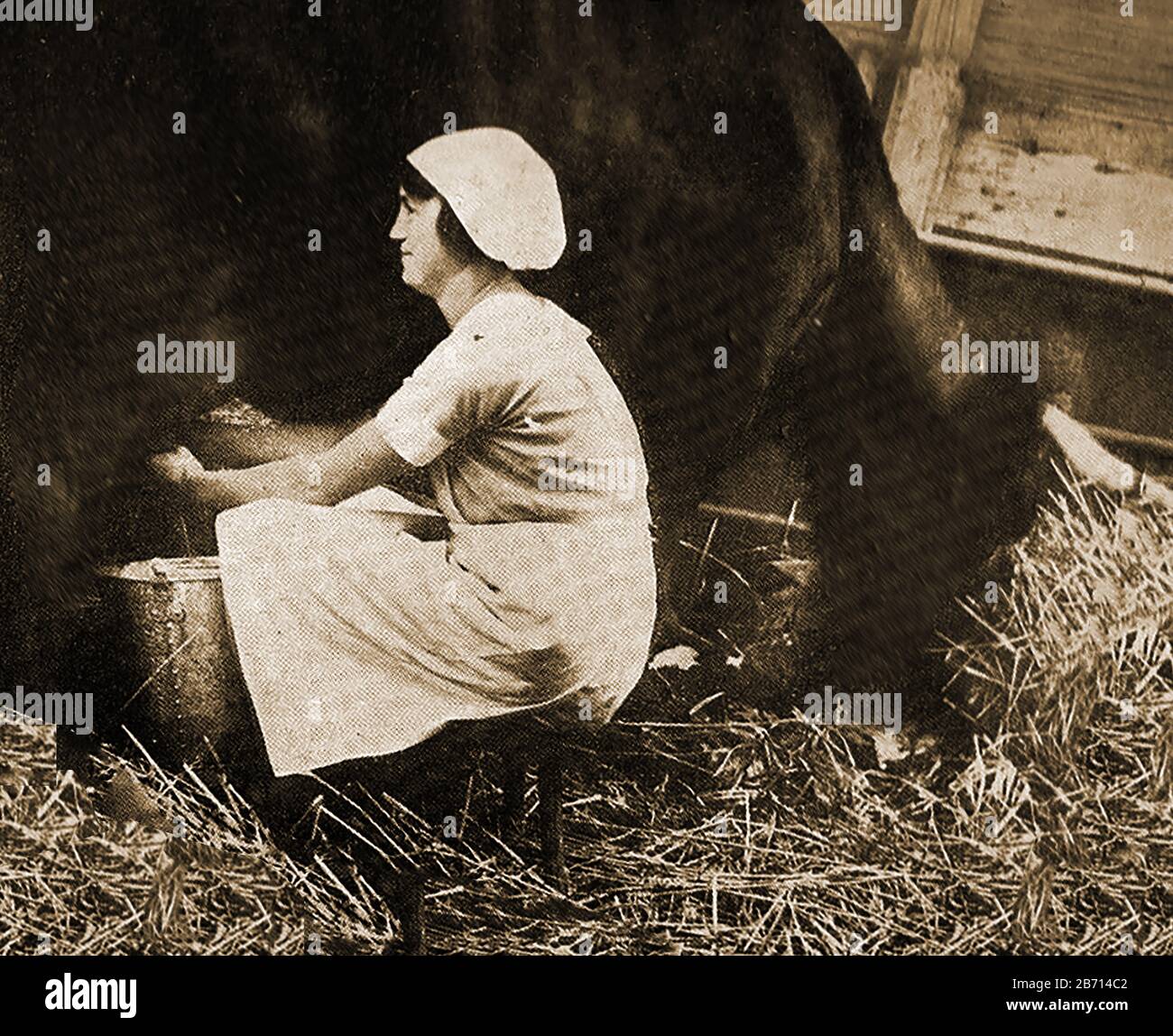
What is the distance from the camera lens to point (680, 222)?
4426mm

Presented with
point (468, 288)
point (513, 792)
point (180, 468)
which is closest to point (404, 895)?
point (513, 792)

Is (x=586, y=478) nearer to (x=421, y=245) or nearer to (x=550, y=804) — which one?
(x=421, y=245)

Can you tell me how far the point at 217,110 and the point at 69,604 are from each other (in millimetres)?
1269

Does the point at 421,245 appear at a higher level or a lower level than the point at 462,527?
higher

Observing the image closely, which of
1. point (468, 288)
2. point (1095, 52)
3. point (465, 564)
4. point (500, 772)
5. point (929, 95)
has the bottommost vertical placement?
point (500, 772)

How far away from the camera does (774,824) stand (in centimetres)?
447

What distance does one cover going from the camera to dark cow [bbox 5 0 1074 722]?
441 cm

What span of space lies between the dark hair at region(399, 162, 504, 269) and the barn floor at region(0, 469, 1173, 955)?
1118 millimetres

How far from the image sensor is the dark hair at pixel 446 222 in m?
4.40

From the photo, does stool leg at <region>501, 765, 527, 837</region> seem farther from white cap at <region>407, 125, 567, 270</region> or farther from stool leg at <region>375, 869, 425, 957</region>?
white cap at <region>407, 125, 567, 270</region>

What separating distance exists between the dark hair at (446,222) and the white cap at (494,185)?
0.04 ft

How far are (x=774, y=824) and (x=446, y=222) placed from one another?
1681 mm

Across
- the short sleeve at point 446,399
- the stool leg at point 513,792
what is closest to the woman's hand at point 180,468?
the short sleeve at point 446,399
